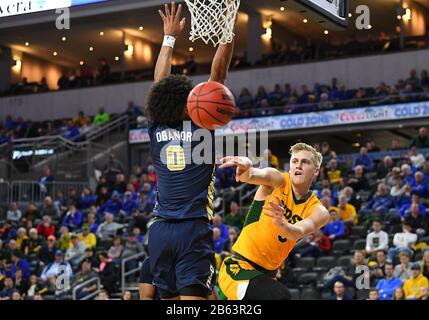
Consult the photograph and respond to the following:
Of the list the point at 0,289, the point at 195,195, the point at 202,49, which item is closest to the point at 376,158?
the point at 0,289

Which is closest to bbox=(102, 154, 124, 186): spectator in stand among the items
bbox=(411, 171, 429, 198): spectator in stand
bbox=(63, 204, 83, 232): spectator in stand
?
bbox=(63, 204, 83, 232): spectator in stand

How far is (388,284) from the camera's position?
14820 mm

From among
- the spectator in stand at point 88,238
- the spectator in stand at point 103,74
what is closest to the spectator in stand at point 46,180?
the spectator in stand at point 88,238

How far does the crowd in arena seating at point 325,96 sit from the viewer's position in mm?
23203

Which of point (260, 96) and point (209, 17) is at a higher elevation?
point (260, 96)

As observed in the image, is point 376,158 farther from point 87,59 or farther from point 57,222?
point 87,59

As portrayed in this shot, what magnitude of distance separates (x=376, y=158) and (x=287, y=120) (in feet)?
11.9

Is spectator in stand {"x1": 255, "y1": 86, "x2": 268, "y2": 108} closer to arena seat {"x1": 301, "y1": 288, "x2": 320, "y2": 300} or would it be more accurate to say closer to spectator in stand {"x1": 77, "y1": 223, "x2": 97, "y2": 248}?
spectator in stand {"x1": 77, "y1": 223, "x2": 97, "y2": 248}

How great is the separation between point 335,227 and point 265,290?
10648mm

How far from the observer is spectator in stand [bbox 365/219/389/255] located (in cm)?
1608

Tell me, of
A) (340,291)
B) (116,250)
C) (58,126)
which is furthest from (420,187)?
(58,126)

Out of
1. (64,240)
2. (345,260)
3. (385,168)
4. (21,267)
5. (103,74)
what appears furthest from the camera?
(103,74)

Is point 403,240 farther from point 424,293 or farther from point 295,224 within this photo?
point 295,224

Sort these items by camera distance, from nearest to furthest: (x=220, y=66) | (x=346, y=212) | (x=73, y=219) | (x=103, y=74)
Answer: (x=220, y=66) → (x=346, y=212) → (x=73, y=219) → (x=103, y=74)
